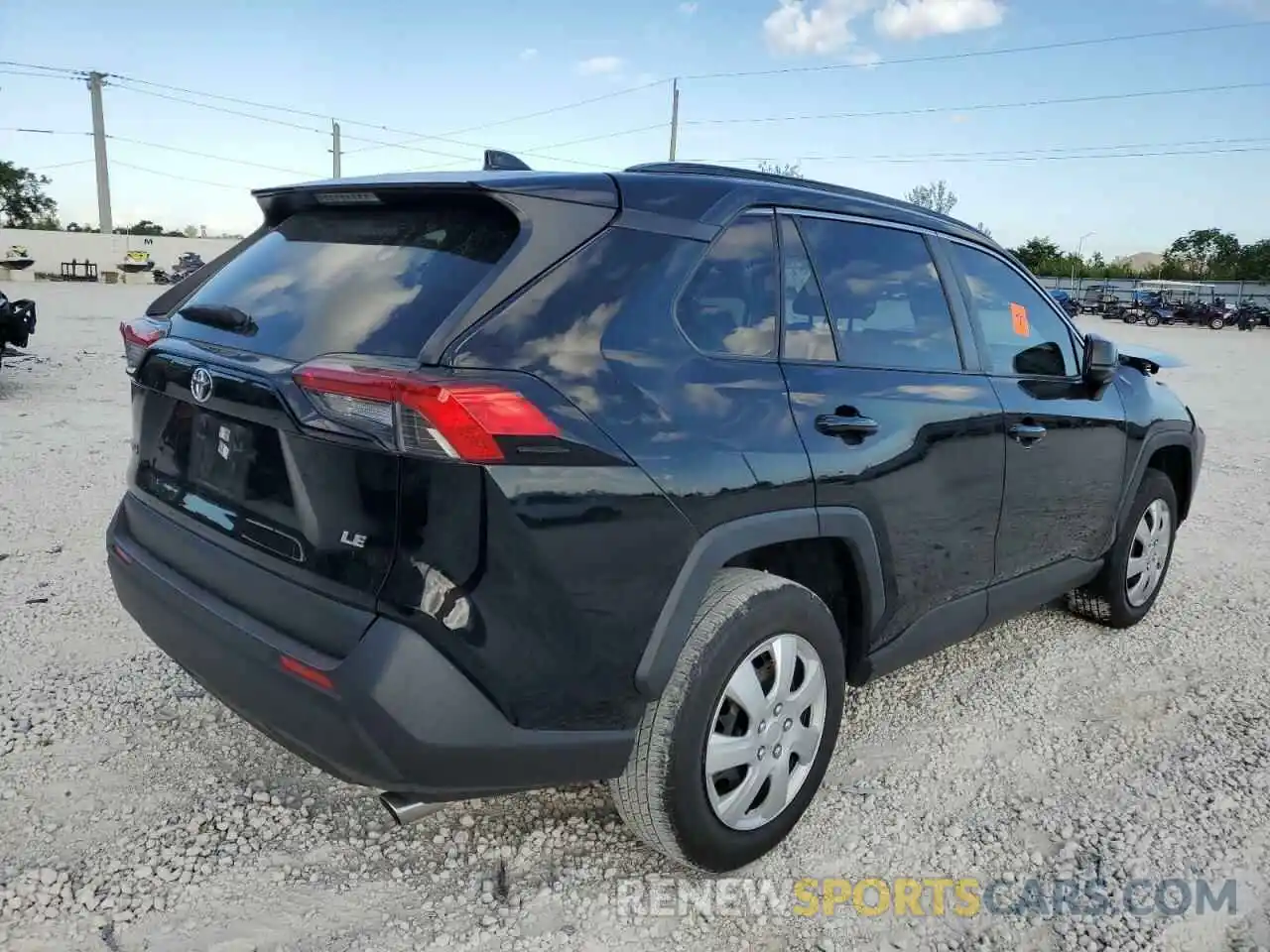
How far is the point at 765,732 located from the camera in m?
2.40

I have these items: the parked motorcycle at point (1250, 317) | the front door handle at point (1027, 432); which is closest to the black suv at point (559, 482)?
the front door handle at point (1027, 432)

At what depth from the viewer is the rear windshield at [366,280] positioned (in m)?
2.01

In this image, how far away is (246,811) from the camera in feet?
8.61

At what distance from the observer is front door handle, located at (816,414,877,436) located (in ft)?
8.09

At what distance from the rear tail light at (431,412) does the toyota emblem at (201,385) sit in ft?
1.58

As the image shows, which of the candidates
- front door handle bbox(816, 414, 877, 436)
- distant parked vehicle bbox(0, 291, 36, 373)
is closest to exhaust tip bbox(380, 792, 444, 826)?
front door handle bbox(816, 414, 877, 436)

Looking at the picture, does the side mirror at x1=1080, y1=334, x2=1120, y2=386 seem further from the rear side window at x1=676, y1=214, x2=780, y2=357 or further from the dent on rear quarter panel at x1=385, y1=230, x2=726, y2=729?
the dent on rear quarter panel at x1=385, y1=230, x2=726, y2=729

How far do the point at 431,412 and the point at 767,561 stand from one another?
1.08 m

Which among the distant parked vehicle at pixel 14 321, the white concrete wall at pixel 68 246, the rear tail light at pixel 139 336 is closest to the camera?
the rear tail light at pixel 139 336

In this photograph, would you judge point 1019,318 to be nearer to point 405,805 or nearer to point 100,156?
point 405,805

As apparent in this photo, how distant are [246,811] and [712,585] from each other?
1491 millimetres

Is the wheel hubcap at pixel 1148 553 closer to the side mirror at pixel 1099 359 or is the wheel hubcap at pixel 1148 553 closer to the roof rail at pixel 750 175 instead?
the side mirror at pixel 1099 359

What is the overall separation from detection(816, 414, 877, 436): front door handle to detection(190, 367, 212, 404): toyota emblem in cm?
151

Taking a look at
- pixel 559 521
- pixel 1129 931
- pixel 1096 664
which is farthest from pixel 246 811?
pixel 1096 664
